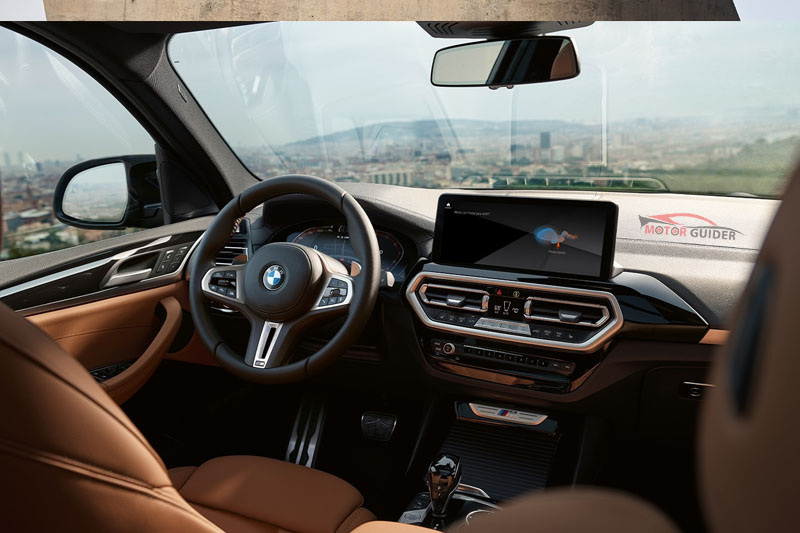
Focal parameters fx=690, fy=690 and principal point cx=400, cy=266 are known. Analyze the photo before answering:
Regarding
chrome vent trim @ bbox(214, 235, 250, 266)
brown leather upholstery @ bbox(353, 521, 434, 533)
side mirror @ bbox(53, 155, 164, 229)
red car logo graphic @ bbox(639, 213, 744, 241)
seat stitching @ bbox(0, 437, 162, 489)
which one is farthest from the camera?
side mirror @ bbox(53, 155, 164, 229)

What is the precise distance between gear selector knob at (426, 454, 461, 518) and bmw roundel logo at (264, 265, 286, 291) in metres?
0.75

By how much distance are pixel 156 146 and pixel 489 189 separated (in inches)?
54.2

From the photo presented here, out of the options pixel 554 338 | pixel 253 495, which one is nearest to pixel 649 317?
pixel 554 338

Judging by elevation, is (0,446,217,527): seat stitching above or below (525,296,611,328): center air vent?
above

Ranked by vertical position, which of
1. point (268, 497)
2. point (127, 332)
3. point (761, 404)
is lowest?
point (268, 497)

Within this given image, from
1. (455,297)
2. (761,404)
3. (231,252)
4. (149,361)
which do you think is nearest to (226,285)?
(231,252)

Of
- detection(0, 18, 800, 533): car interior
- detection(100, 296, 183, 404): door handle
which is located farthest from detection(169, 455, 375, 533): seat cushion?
detection(100, 296, 183, 404): door handle

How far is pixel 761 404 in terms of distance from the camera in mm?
365

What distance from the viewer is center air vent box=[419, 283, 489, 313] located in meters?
2.23

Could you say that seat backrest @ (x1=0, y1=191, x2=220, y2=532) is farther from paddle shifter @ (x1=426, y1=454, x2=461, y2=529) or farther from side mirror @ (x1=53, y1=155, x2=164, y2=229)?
side mirror @ (x1=53, y1=155, x2=164, y2=229)

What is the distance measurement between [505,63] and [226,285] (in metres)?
1.18

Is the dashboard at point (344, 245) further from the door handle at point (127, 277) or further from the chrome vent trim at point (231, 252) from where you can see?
the door handle at point (127, 277)

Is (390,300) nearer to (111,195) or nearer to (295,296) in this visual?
(295,296)

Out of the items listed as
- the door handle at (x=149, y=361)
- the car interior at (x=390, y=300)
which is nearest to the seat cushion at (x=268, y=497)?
the car interior at (x=390, y=300)
